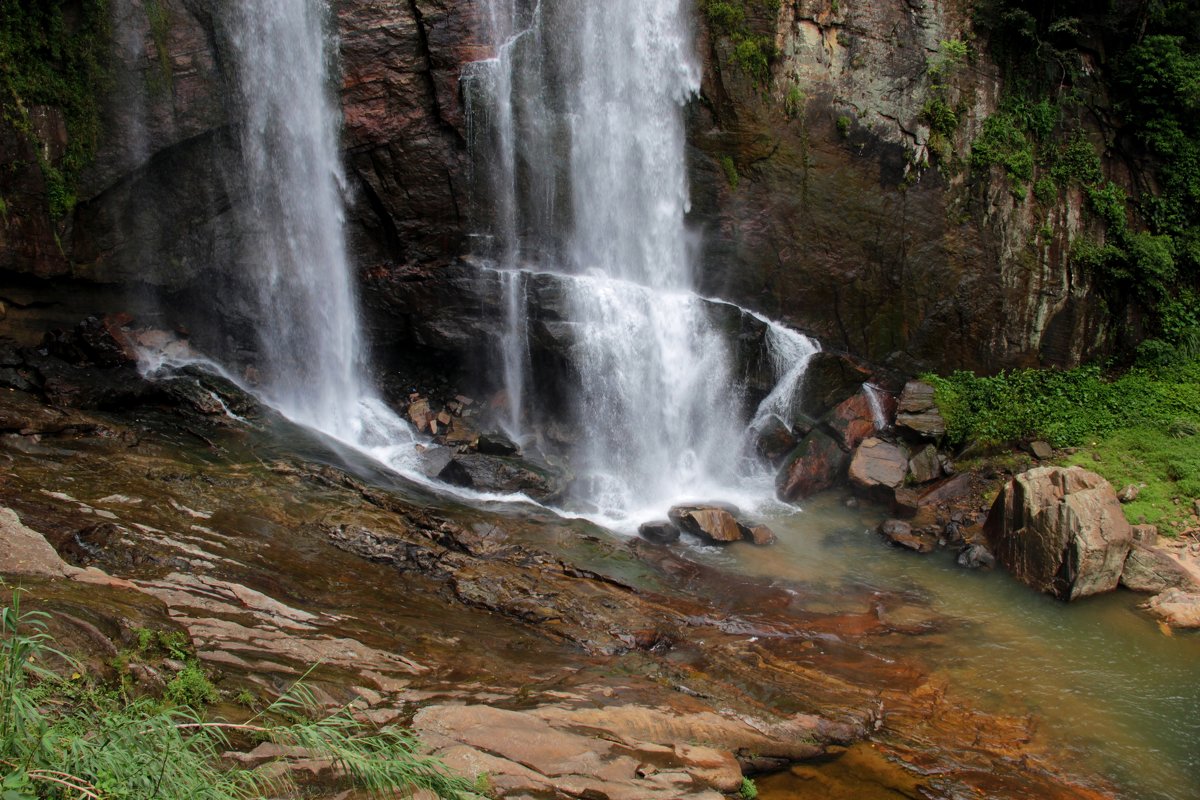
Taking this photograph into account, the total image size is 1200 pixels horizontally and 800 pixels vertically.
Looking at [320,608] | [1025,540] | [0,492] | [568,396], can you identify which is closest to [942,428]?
[1025,540]

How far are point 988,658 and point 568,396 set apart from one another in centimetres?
823

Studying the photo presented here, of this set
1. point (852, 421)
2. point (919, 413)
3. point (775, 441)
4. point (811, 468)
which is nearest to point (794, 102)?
point (852, 421)

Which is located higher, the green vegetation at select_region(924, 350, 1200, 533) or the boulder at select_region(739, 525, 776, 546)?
the green vegetation at select_region(924, 350, 1200, 533)

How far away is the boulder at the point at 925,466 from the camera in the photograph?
14.7 meters

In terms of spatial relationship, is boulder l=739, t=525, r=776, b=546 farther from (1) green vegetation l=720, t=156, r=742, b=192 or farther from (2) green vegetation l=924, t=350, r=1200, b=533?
(1) green vegetation l=720, t=156, r=742, b=192

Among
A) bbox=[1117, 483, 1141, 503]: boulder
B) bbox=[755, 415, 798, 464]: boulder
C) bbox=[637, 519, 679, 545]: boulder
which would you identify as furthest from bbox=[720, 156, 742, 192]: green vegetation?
bbox=[1117, 483, 1141, 503]: boulder

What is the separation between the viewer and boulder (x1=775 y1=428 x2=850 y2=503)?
14.8 meters

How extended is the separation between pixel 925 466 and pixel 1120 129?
29.5 ft

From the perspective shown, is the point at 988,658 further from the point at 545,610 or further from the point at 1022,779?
the point at 545,610

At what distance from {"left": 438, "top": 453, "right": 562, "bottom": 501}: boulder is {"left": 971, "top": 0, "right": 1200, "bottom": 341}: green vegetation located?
36.5ft

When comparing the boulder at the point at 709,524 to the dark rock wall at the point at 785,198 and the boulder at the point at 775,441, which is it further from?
the dark rock wall at the point at 785,198

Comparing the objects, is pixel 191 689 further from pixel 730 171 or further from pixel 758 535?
pixel 730 171

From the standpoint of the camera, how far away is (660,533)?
1255 centimetres

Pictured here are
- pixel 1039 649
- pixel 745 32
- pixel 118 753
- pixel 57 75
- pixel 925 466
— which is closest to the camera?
pixel 118 753
